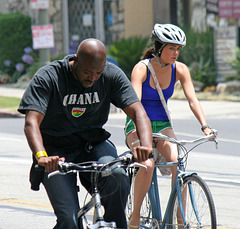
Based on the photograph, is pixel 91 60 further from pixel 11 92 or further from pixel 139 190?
pixel 11 92

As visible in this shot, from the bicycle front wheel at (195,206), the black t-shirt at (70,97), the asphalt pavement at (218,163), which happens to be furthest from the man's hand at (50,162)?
the asphalt pavement at (218,163)

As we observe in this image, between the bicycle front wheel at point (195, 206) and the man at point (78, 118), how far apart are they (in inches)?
23.3

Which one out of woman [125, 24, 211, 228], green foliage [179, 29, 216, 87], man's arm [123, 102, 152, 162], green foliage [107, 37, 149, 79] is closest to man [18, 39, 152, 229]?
man's arm [123, 102, 152, 162]

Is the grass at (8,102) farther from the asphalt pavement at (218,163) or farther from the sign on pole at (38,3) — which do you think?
the sign on pole at (38,3)

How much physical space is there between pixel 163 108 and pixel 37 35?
45.1ft

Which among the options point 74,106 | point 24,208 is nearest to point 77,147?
point 74,106

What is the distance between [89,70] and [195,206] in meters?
1.31

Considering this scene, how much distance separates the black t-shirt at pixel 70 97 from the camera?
4324 millimetres

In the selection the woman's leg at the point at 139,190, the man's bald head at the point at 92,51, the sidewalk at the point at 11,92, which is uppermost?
the man's bald head at the point at 92,51

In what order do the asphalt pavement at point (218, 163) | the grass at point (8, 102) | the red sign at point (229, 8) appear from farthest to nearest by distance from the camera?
the red sign at point (229, 8), the grass at point (8, 102), the asphalt pavement at point (218, 163)

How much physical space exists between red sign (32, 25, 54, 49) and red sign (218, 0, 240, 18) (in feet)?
16.2

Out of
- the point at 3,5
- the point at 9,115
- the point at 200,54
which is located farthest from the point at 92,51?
the point at 3,5

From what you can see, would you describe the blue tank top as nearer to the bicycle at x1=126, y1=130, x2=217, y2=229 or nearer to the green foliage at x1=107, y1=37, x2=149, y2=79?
the bicycle at x1=126, y1=130, x2=217, y2=229

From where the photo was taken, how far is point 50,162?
395 cm
